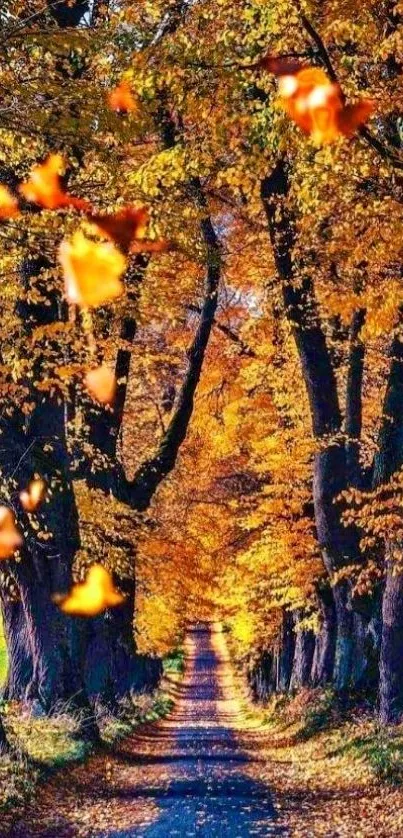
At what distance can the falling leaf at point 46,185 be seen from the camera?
1369 centimetres

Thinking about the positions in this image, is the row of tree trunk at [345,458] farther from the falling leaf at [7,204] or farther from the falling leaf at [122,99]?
the falling leaf at [7,204]

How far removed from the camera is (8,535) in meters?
15.4

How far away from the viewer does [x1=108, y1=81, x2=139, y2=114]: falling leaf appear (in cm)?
1241

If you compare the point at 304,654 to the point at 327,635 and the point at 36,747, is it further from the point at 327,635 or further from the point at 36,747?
the point at 36,747

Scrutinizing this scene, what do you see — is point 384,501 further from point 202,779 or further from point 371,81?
point 371,81

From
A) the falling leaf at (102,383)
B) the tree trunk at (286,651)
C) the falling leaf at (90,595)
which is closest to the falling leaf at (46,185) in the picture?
the falling leaf at (102,383)

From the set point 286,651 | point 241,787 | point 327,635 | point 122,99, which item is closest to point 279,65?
point 122,99

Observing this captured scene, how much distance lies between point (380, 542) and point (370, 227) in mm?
6490

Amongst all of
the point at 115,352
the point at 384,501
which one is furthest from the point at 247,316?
the point at 384,501

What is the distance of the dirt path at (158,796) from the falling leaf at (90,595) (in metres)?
2.42

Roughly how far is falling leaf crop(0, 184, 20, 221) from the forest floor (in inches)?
285

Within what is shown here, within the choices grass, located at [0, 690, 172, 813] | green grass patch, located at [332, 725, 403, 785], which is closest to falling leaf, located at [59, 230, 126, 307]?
grass, located at [0, 690, 172, 813]

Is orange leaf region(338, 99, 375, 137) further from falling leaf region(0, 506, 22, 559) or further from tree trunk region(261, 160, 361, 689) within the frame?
falling leaf region(0, 506, 22, 559)

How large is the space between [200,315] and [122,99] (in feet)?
24.7
